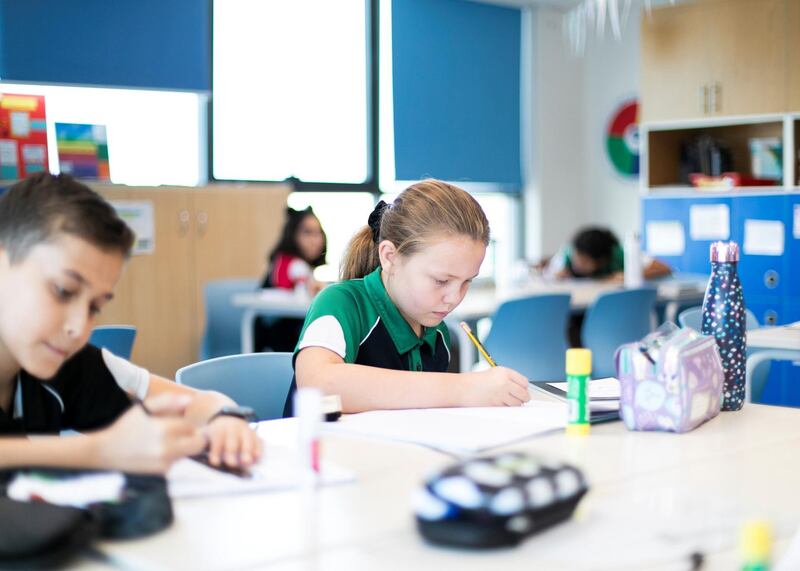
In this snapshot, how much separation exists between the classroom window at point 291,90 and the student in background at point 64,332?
4.70 m

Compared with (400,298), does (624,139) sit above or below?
above

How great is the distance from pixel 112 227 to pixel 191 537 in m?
0.40

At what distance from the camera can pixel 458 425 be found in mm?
1549

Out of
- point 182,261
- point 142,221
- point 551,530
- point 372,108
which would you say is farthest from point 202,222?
point 551,530

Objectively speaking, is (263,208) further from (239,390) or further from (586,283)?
(239,390)

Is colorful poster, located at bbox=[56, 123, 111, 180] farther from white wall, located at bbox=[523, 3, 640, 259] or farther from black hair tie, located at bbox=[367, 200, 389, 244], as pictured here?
white wall, located at bbox=[523, 3, 640, 259]

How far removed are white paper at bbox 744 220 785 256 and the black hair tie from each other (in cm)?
346

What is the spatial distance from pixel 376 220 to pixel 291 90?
4262 mm

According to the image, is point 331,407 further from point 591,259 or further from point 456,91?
point 456,91

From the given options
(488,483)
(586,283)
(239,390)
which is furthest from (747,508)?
(586,283)

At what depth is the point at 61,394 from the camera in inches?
55.8

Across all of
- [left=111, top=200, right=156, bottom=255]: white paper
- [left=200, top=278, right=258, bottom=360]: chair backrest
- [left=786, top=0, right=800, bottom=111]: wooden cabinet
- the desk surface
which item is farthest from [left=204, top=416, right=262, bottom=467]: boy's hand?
[left=786, top=0, right=800, bottom=111]: wooden cabinet

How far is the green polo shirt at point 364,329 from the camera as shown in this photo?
1879 millimetres

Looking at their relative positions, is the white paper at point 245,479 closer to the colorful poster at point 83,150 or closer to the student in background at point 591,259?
the colorful poster at point 83,150
